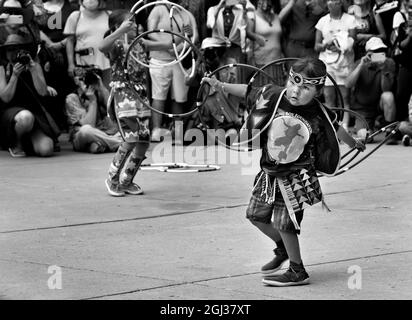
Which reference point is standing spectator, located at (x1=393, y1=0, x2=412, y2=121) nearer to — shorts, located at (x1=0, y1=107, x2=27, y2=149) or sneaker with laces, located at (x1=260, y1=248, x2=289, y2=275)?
shorts, located at (x1=0, y1=107, x2=27, y2=149)

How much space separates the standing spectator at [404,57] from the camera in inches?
537

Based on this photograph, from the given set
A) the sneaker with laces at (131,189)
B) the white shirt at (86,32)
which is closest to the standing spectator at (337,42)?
the white shirt at (86,32)

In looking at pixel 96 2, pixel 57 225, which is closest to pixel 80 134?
pixel 96 2

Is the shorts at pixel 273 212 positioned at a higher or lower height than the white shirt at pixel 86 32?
higher

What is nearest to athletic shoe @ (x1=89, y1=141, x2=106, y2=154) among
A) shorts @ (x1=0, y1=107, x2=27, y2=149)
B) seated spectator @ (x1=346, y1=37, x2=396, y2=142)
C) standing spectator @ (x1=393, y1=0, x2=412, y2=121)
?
shorts @ (x1=0, y1=107, x2=27, y2=149)

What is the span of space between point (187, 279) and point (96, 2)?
8.28m

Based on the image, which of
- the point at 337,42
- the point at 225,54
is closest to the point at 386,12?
the point at 337,42

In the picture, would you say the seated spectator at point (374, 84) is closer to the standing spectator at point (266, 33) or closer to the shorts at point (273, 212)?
the standing spectator at point (266, 33)

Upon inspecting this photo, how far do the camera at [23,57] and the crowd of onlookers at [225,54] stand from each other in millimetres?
483

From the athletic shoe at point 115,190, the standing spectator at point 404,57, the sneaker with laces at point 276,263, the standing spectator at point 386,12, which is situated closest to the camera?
the sneaker with laces at point 276,263

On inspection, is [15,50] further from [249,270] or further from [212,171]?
[249,270]

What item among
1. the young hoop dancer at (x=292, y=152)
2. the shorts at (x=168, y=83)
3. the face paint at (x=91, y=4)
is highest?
the young hoop dancer at (x=292, y=152)

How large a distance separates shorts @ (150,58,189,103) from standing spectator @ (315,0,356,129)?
6.30 feet

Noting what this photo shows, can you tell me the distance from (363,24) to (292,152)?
26.9ft
